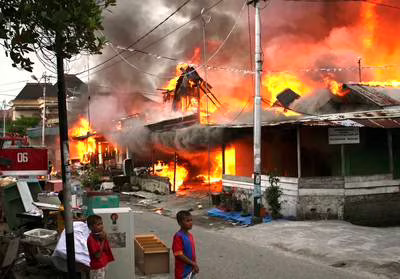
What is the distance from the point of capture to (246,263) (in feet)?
28.4

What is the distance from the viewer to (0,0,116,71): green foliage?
14.6ft

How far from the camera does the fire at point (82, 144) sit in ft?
134

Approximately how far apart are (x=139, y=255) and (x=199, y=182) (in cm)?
1635

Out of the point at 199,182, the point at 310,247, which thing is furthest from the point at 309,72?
the point at 310,247

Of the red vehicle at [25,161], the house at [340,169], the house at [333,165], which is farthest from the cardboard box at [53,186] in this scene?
the house at [340,169]

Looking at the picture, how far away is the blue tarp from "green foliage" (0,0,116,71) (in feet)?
32.1

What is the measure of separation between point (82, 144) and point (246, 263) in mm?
39256

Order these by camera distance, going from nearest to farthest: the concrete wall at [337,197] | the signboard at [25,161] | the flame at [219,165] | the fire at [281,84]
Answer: the concrete wall at [337,197]
the signboard at [25,161]
the flame at [219,165]
the fire at [281,84]

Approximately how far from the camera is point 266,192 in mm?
14219

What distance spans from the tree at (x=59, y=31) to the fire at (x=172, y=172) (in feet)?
58.1

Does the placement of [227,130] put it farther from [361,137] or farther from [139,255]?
[139,255]

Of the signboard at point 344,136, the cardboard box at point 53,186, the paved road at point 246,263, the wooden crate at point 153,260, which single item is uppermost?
the signboard at point 344,136

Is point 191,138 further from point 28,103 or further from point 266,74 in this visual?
point 28,103

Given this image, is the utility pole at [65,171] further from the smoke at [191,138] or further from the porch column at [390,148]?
the smoke at [191,138]
